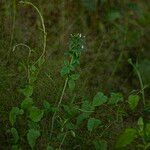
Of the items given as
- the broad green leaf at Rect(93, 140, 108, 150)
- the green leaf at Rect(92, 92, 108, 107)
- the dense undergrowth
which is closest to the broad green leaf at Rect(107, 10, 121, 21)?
the dense undergrowth

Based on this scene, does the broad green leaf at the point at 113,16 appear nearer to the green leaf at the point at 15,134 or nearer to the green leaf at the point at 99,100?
the green leaf at the point at 99,100

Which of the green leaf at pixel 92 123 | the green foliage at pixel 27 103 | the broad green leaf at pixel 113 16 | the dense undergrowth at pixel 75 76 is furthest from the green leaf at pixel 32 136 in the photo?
the broad green leaf at pixel 113 16

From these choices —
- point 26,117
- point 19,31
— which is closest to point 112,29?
point 19,31

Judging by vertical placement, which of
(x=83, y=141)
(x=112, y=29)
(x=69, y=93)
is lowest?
(x=83, y=141)

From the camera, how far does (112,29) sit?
8.88ft

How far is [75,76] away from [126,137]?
33cm

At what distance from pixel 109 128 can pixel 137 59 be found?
612mm

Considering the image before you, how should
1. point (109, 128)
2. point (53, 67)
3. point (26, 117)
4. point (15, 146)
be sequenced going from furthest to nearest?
point (53, 67)
point (109, 128)
point (26, 117)
point (15, 146)

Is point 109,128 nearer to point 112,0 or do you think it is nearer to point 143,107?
point 143,107

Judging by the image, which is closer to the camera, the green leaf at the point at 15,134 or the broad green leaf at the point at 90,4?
the green leaf at the point at 15,134

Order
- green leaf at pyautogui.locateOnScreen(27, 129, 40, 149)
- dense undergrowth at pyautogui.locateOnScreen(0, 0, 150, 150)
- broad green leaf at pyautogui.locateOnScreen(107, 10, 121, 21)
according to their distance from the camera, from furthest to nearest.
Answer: broad green leaf at pyautogui.locateOnScreen(107, 10, 121, 21) < dense undergrowth at pyautogui.locateOnScreen(0, 0, 150, 150) < green leaf at pyautogui.locateOnScreen(27, 129, 40, 149)

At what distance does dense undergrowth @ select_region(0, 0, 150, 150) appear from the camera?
1958 mm

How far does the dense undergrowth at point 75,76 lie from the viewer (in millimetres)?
1958

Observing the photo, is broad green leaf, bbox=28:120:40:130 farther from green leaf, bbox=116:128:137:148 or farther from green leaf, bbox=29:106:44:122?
green leaf, bbox=116:128:137:148
